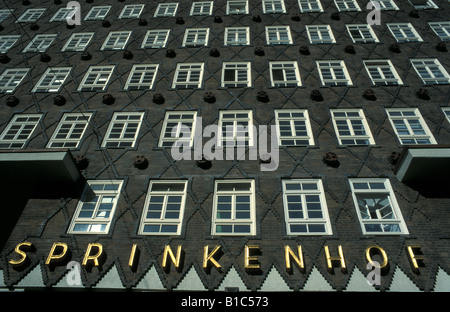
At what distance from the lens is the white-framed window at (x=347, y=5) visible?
24078 mm

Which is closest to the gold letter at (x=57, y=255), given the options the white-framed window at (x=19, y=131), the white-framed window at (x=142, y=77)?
the white-framed window at (x=19, y=131)

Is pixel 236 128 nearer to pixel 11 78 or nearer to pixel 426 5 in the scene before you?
pixel 11 78

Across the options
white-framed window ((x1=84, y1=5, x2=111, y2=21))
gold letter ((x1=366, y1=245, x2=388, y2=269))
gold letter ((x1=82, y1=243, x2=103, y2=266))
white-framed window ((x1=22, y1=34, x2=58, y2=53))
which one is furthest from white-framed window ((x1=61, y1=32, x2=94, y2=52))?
gold letter ((x1=366, y1=245, x2=388, y2=269))

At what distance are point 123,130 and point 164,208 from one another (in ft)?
17.0

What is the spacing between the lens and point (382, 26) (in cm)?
2220

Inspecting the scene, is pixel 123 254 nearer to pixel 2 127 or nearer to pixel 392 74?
pixel 2 127

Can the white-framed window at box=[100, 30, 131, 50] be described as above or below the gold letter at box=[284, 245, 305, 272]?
above

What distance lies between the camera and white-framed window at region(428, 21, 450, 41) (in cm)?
2147

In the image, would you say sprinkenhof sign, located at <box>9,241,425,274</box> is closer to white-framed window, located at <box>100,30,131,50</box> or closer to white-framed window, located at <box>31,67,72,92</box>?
white-framed window, located at <box>31,67,72,92</box>

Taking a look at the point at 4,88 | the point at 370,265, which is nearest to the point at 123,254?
the point at 370,265

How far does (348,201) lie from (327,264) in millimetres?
2996

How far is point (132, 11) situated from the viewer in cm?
2548

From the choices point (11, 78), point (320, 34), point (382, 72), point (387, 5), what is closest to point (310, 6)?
point (320, 34)

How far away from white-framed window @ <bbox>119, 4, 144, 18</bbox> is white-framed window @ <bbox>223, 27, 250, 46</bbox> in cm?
738
